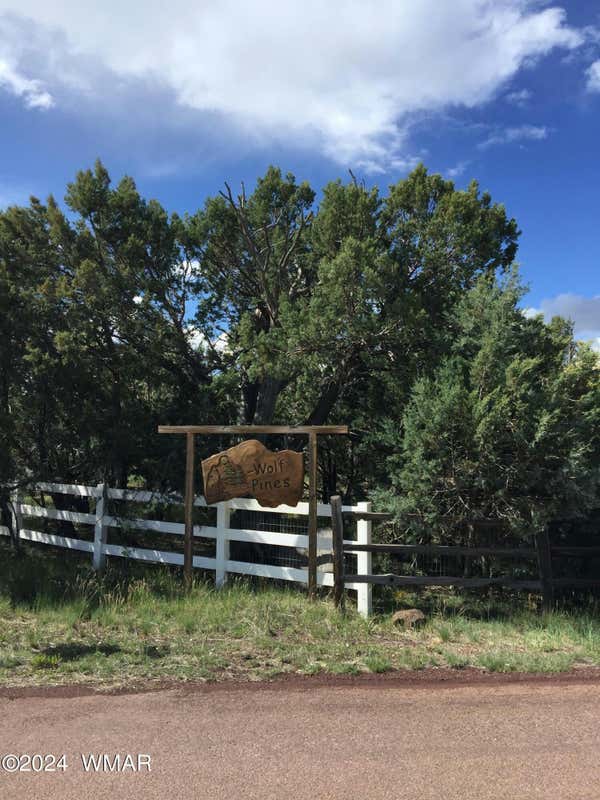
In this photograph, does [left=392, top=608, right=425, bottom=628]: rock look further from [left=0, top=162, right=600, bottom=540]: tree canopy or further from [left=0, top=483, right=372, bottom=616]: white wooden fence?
[left=0, top=162, right=600, bottom=540]: tree canopy

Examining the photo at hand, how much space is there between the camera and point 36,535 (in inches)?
466

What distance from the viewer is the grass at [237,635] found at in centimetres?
579

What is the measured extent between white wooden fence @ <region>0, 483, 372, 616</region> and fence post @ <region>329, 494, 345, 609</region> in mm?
155

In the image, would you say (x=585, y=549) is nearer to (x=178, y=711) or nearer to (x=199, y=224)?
(x=178, y=711)

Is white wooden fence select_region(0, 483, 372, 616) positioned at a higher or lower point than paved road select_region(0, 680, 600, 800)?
higher

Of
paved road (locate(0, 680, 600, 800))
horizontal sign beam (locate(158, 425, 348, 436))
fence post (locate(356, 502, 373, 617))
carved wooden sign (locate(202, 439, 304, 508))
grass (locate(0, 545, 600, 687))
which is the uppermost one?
horizontal sign beam (locate(158, 425, 348, 436))

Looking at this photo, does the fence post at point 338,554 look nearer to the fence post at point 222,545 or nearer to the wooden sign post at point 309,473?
the wooden sign post at point 309,473

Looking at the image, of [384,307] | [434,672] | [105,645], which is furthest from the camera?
[384,307]

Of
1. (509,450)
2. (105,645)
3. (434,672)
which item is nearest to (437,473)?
(509,450)

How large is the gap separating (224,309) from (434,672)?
9360 mm

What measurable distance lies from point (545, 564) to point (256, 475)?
4019 millimetres

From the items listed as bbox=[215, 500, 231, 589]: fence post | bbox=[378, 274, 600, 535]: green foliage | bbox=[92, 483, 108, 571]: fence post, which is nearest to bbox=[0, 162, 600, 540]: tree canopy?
bbox=[378, 274, 600, 535]: green foliage

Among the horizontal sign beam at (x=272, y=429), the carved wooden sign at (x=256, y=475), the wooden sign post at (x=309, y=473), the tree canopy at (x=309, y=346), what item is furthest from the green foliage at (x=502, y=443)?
the carved wooden sign at (x=256, y=475)

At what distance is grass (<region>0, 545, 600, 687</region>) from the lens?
5785mm
